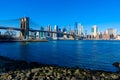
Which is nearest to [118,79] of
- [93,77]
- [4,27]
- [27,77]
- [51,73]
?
[93,77]

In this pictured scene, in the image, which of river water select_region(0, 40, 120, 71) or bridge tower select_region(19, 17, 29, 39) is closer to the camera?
river water select_region(0, 40, 120, 71)

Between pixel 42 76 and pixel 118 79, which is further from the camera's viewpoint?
pixel 118 79

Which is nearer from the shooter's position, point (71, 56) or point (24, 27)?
point (71, 56)

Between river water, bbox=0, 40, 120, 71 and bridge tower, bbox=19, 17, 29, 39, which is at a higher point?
bridge tower, bbox=19, 17, 29, 39

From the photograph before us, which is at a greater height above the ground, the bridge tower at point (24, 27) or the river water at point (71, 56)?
the bridge tower at point (24, 27)

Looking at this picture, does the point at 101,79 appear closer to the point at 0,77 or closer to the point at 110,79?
the point at 110,79

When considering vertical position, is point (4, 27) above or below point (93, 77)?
above

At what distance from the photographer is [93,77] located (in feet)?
37.0

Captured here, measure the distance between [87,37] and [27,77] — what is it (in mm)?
181314

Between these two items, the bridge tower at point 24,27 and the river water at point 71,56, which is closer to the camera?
the river water at point 71,56

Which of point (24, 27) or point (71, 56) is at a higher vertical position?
point (24, 27)

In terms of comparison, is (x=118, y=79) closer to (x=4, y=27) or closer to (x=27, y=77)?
(x=27, y=77)

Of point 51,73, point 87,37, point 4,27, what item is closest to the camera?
point 51,73

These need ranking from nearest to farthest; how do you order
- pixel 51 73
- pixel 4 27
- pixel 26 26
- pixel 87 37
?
pixel 51 73
pixel 4 27
pixel 26 26
pixel 87 37
